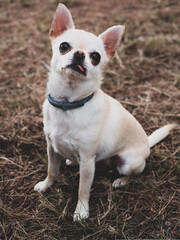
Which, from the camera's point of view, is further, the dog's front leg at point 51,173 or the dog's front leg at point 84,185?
the dog's front leg at point 51,173

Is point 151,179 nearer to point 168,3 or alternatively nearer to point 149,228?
point 149,228

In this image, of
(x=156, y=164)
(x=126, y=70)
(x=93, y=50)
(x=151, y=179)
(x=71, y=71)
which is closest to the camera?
(x=71, y=71)

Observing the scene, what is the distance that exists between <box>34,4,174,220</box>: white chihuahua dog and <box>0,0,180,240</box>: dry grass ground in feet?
0.91

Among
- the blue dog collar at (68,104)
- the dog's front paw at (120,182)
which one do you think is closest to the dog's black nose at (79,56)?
the blue dog collar at (68,104)

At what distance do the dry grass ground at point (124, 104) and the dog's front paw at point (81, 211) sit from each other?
0.06 meters

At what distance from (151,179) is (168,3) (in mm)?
5213

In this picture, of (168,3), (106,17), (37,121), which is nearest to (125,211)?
(37,121)

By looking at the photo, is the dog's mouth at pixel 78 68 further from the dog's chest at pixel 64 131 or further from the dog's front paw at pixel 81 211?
the dog's front paw at pixel 81 211

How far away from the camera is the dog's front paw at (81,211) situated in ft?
7.19

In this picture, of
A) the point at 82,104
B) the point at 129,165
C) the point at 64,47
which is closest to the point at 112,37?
the point at 64,47

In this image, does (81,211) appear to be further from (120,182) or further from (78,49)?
(78,49)

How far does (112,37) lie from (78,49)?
0.36m

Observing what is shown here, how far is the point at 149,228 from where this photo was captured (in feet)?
7.08

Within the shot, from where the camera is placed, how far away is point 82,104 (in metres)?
2.02
